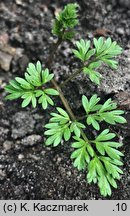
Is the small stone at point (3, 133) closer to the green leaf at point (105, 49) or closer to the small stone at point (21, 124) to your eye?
the small stone at point (21, 124)

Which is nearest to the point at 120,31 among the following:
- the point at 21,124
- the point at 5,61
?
the point at 5,61

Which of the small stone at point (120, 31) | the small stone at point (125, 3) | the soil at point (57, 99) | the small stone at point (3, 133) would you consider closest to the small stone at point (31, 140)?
the soil at point (57, 99)

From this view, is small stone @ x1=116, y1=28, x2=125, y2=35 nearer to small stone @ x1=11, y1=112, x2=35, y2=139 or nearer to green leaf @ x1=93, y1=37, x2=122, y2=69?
green leaf @ x1=93, y1=37, x2=122, y2=69

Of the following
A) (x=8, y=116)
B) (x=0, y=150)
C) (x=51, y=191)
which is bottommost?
(x=51, y=191)

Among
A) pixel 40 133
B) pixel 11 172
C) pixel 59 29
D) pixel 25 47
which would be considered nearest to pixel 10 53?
pixel 25 47

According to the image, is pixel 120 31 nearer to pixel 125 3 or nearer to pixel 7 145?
pixel 125 3

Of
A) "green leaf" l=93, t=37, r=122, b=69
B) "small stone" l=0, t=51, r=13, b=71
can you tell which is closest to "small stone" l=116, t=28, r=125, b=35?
"green leaf" l=93, t=37, r=122, b=69

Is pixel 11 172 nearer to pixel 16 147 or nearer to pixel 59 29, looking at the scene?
pixel 16 147
